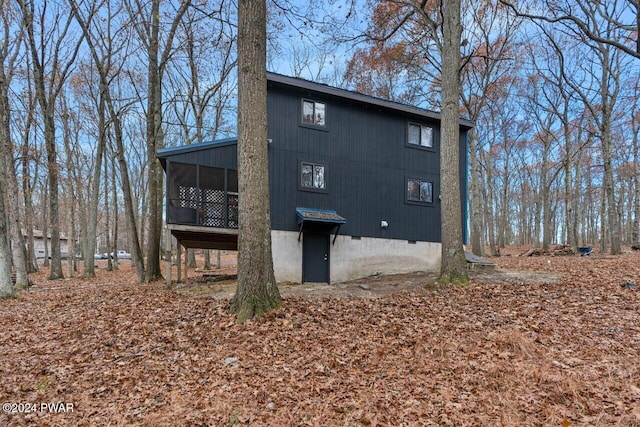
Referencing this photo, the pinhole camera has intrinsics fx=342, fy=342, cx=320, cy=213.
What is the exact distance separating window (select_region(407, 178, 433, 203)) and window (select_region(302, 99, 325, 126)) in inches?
169

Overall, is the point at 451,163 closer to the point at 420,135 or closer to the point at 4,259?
the point at 420,135

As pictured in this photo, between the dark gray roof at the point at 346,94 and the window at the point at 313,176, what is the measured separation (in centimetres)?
266

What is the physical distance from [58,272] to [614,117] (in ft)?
103

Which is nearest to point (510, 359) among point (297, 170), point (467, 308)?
point (467, 308)

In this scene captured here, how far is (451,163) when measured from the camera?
8.71 meters

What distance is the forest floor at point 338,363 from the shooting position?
344 centimetres

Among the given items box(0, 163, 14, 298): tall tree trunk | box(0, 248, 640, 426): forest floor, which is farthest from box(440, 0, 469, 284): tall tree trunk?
box(0, 163, 14, 298): tall tree trunk

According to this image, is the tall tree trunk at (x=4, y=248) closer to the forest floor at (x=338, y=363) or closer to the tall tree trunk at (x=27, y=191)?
the forest floor at (x=338, y=363)

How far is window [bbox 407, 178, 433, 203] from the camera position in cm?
1359

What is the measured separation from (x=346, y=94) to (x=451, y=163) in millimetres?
5427

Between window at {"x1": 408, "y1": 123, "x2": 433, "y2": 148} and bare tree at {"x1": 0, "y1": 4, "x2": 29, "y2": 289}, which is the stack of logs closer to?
window at {"x1": 408, "y1": 123, "x2": 433, "y2": 148}

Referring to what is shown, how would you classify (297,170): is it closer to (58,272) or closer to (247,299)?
(247,299)

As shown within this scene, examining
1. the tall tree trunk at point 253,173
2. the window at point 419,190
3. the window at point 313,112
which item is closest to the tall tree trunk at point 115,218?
the window at point 313,112

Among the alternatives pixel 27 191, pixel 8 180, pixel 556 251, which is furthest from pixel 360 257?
pixel 27 191
